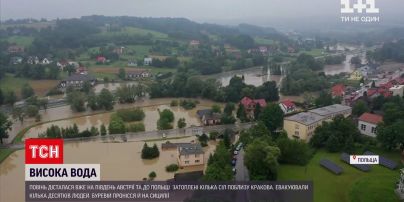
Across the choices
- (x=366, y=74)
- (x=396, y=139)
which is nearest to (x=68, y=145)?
(x=396, y=139)

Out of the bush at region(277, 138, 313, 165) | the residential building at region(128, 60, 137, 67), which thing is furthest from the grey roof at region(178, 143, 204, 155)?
the residential building at region(128, 60, 137, 67)

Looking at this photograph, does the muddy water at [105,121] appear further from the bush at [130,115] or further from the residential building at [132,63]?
the residential building at [132,63]

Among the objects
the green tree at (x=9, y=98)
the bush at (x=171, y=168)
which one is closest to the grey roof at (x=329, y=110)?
the bush at (x=171, y=168)

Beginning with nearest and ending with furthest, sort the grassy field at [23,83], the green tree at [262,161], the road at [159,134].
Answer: the green tree at [262,161] → the road at [159,134] → the grassy field at [23,83]

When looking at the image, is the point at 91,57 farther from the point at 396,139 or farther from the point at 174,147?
the point at 396,139

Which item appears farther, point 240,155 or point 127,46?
point 127,46

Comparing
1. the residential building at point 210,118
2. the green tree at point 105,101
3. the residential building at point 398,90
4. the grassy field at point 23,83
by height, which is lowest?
the residential building at point 210,118
